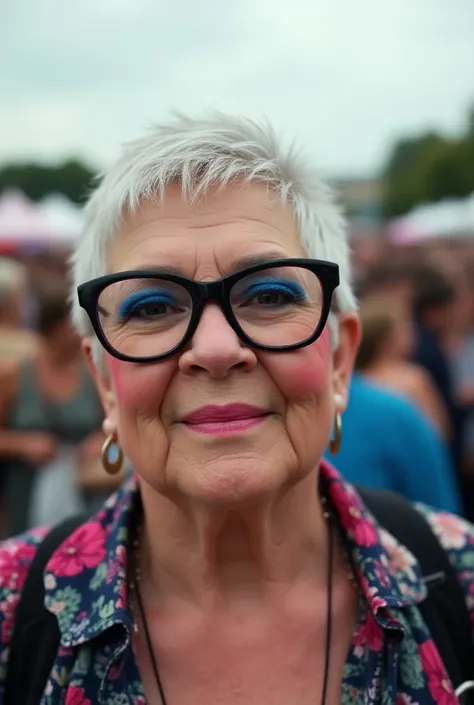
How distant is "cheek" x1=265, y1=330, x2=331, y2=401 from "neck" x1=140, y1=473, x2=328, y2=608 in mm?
239

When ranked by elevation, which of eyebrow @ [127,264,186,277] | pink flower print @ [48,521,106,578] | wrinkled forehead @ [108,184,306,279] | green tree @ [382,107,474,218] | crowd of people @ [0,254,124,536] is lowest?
crowd of people @ [0,254,124,536]

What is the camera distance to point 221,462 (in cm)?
143

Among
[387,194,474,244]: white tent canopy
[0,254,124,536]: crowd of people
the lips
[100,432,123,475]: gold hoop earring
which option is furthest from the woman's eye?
[387,194,474,244]: white tent canopy

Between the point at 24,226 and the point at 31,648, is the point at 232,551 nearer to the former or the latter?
the point at 31,648

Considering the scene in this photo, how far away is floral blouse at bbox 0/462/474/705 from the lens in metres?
1.49

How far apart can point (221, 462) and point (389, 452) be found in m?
1.54

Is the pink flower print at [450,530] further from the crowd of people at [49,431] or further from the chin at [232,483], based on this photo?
the crowd of people at [49,431]

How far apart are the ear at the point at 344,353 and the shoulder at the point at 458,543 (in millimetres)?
389

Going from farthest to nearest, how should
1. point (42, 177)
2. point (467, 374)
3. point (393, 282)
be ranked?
1. point (42, 177)
2. point (393, 282)
3. point (467, 374)

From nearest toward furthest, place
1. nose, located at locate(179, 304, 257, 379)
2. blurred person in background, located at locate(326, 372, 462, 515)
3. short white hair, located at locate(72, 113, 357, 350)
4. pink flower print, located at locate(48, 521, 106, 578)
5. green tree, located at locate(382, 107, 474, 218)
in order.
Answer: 1. nose, located at locate(179, 304, 257, 379)
2. short white hair, located at locate(72, 113, 357, 350)
3. pink flower print, located at locate(48, 521, 106, 578)
4. blurred person in background, located at locate(326, 372, 462, 515)
5. green tree, located at locate(382, 107, 474, 218)

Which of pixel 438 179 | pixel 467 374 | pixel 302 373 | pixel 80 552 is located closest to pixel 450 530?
pixel 302 373

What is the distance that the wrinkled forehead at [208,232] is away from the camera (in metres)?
1.48

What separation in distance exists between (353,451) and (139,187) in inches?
63.3

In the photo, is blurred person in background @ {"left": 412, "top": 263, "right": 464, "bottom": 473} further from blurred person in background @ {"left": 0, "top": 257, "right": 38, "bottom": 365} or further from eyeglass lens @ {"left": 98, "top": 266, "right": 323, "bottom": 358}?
eyeglass lens @ {"left": 98, "top": 266, "right": 323, "bottom": 358}
